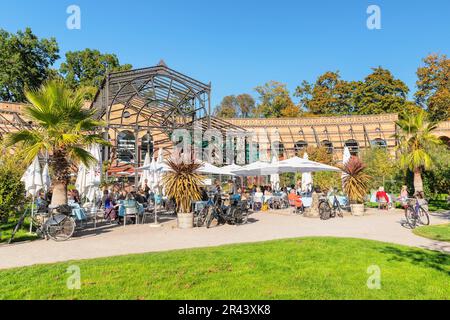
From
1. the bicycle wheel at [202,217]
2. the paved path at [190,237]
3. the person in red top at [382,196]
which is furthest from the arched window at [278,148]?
the bicycle wheel at [202,217]

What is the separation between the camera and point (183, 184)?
11.3m

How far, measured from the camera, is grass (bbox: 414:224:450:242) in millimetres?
8738

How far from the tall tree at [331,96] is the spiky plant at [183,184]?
132ft

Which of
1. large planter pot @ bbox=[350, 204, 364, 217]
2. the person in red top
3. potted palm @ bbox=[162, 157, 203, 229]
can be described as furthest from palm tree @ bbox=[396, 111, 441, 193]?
potted palm @ bbox=[162, 157, 203, 229]

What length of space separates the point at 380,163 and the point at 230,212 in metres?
13.7

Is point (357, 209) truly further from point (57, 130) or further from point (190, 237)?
point (57, 130)

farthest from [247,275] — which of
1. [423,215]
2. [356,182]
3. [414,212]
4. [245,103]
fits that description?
[245,103]

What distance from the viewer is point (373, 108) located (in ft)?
150

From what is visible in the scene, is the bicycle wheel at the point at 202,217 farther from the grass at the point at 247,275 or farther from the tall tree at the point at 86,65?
the tall tree at the point at 86,65

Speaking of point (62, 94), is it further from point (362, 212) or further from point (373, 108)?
point (373, 108)

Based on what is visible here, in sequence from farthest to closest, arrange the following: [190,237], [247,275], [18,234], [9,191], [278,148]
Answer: [278,148]
[18,234]
[9,191]
[190,237]
[247,275]

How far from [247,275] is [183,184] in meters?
6.10

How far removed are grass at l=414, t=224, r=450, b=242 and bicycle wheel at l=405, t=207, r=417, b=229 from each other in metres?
0.29

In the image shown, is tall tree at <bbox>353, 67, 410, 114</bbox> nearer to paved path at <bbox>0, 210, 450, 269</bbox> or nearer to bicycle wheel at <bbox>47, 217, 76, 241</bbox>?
paved path at <bbox>0, 210, 450, 269</bbox>
